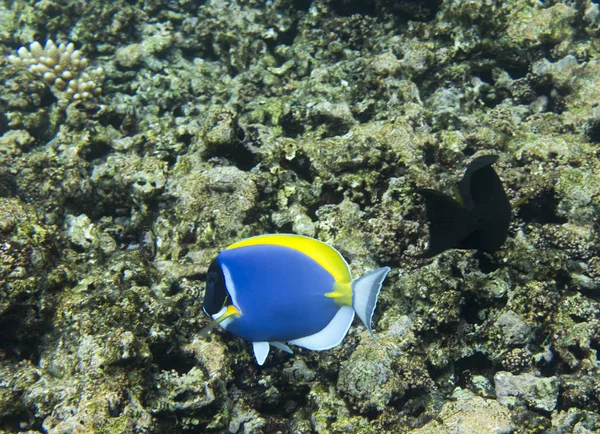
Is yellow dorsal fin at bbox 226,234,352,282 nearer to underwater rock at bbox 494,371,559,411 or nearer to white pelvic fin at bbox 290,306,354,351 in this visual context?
white pelvic fin at bbox 290,306,354,351

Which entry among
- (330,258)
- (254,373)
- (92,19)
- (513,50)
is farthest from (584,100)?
(92,19)

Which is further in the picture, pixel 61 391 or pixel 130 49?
pixel 130 49

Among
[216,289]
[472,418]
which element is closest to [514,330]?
[472,418]

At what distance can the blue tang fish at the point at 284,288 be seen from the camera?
5.87ft

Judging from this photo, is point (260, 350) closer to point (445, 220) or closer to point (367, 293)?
point (367, 293)

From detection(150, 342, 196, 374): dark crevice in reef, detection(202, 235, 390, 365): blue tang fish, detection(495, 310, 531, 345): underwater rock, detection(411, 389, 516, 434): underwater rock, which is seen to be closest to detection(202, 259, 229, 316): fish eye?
→ detection(202, 235, 390, 365): blue tang fish

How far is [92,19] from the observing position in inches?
233

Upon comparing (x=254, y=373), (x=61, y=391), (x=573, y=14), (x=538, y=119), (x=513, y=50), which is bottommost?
(x=254, y=373)

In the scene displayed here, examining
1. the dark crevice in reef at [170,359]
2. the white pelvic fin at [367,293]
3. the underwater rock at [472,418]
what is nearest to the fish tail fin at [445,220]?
the white pelvic fin at [367,293]

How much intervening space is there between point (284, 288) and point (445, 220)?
109cm

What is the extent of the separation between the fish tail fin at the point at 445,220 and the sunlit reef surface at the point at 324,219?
1.51ft

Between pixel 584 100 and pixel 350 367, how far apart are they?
385 cm

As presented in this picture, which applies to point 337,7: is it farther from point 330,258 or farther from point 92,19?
point 330,258

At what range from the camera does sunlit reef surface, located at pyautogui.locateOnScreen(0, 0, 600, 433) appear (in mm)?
2377
